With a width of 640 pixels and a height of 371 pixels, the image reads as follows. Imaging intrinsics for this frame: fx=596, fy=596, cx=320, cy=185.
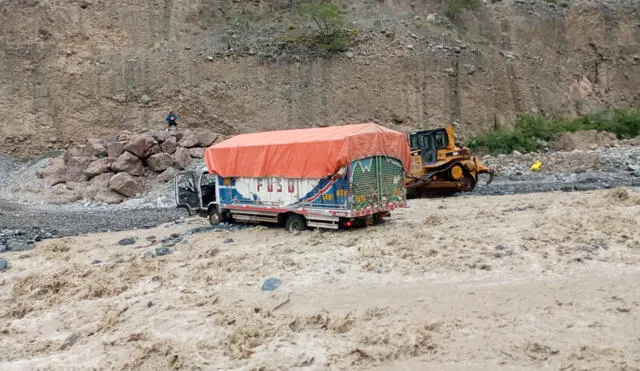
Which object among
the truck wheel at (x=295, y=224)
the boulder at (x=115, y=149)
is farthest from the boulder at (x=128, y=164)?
the truck wheel at (x=295, y=224)

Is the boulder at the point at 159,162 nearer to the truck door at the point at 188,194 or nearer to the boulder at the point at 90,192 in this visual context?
the boulder at the point at 90,192

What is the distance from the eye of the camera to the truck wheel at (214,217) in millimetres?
14784

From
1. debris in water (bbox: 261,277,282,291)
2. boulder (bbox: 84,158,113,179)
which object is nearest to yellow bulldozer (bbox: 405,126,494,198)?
debris in water (bbox: 261,277,282,291)

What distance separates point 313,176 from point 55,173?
612 inches

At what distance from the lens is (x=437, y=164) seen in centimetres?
1883

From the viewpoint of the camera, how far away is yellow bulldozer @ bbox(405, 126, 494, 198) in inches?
742

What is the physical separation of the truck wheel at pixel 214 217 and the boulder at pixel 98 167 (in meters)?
10.0

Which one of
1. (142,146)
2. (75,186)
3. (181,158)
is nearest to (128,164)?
(142,146)

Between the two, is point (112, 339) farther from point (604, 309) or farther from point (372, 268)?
point (604, 309)

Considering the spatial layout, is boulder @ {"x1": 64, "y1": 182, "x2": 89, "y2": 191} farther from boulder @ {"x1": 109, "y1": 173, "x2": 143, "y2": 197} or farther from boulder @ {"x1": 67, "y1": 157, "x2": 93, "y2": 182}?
boulder @ {"x1": 109, "y1": 173, "x2": 143, "y2": 197}

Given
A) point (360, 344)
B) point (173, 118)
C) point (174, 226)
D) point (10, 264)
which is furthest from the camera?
point (173, 118)

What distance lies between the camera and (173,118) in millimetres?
26766

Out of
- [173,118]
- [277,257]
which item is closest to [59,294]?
[277,257]

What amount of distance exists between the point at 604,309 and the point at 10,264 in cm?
1076
